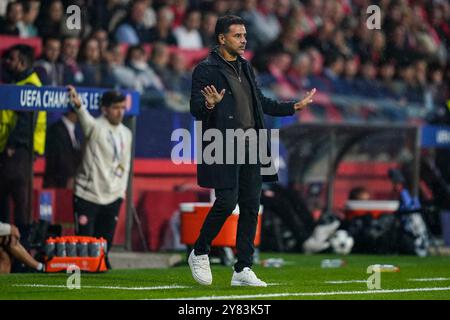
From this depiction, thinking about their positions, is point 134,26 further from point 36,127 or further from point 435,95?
point 435,95

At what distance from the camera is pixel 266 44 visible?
22.1m

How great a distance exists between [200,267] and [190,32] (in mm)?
10557

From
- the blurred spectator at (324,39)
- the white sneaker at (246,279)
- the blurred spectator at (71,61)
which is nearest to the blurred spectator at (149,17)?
the blurred spectator at (71,61)

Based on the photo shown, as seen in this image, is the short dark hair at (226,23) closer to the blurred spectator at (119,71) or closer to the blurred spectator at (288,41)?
the blurred spectator at (119,71)

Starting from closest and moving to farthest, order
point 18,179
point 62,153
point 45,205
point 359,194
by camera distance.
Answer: point 18,179 → point 45,205 → point 62,153 → point 359,194

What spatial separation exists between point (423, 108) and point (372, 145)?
72.3 inches

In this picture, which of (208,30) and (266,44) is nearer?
(208,30)

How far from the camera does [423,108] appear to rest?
2153 cm

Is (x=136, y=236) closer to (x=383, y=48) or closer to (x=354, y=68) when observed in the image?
(x=354, y=68)

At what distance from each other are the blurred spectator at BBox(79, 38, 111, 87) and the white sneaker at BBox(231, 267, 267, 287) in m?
6.07

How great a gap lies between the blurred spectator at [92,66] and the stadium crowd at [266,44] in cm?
1

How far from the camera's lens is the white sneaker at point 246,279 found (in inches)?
Result: 421

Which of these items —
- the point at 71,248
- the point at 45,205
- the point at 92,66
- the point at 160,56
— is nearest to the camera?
the point at 71,248

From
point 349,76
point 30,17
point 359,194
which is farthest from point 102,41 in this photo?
point 349,76
